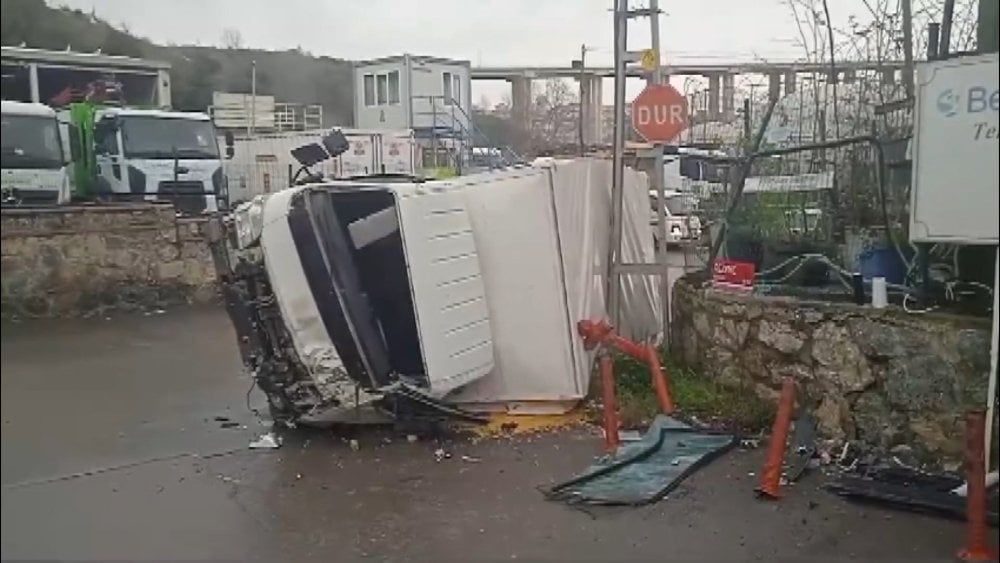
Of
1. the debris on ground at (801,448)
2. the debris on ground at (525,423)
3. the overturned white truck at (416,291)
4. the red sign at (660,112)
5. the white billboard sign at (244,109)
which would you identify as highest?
the white billboard sign at (244,109)

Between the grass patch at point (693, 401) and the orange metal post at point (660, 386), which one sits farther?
the orange metal post at point (660, 386)

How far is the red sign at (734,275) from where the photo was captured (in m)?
7.86

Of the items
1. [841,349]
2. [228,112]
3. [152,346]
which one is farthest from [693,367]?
[228,112]

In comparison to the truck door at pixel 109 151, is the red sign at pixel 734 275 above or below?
below

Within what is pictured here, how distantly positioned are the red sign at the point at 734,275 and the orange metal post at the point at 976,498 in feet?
10.2

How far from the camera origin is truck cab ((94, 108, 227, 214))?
18047 millimetres

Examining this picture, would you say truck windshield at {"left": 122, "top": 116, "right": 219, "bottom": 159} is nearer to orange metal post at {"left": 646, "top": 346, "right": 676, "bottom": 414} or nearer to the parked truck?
the parked truck

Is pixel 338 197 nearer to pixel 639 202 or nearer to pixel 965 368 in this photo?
pixel 639 202

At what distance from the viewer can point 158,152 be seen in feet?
64.8

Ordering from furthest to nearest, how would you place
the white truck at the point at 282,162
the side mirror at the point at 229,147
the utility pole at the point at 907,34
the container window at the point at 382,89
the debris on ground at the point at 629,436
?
the container window at the point at 382,89 → the side mirror at the point at 229,147 → the white truck at the point at 282,162 → the utility pole at the point at 907,34 → the debris on ground at the point at 629,436

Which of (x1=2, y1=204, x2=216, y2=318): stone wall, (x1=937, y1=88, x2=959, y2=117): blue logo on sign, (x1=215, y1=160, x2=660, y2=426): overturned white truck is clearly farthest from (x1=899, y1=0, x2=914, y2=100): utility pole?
(x1=2, y1=204, x2=216, y2=318): stone wall

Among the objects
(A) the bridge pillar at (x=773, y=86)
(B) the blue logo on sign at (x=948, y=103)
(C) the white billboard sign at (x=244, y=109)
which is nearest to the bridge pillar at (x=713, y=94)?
(A) the bridge pillar at (x=773, y=86)

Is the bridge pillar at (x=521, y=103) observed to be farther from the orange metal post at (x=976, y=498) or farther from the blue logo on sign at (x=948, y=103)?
the orange metal post at (x=976, y=498)

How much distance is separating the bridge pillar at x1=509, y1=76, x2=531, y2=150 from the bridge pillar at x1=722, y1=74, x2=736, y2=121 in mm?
11928
